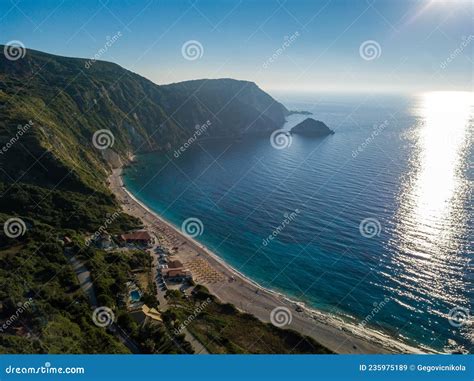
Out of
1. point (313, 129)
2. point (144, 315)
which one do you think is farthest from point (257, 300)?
point (313, 129)

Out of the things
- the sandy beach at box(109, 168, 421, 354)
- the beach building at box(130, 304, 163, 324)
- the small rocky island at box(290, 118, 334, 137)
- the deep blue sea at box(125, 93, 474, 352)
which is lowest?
the beach building at box(130, 304, 163, 324)

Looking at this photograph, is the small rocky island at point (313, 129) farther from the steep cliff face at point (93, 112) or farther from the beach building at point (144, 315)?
the beach building at point (144, 315)

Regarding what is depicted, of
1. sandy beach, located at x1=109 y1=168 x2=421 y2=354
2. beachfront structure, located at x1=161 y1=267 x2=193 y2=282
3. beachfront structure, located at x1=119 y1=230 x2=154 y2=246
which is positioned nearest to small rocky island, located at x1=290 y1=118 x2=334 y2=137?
sandy beach, located at x1=109 y1=168 x2=421 y2=354

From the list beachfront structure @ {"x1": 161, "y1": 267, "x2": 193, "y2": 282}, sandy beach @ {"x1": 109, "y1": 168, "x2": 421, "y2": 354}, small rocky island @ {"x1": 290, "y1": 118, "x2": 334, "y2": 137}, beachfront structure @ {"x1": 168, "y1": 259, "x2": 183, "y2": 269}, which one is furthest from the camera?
small rocky island @ {"x1": 290, "y1": 118, "x2": 334, "y2": 137}

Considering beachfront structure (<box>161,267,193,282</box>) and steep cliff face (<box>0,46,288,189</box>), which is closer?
beachfront structure (<box>161,267,193,282</box>)

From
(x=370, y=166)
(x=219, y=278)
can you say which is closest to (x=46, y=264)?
(x=219, y=278)

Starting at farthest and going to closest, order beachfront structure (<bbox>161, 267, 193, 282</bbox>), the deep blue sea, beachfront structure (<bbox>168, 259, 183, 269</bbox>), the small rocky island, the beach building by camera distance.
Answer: the small rocky island
beachfront structure (<bbox>168, 259, 183, 269</bbox>)
beachfront structure (<bbox>161, 267, 193, 282</bbox>)
the deep blue sea
the beach building

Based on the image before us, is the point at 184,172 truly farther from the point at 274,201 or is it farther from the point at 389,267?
the point at 389,267

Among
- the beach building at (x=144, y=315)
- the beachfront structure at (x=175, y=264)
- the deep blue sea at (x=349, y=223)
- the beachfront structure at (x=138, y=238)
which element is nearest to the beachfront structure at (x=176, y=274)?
the beachfront structure at (x=175, y=264)

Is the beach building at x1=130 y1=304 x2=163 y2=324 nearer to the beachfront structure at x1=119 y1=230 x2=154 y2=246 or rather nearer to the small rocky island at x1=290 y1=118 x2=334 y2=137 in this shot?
the beachfront structure at x1=119 y1=230 x2=154 y2=246
